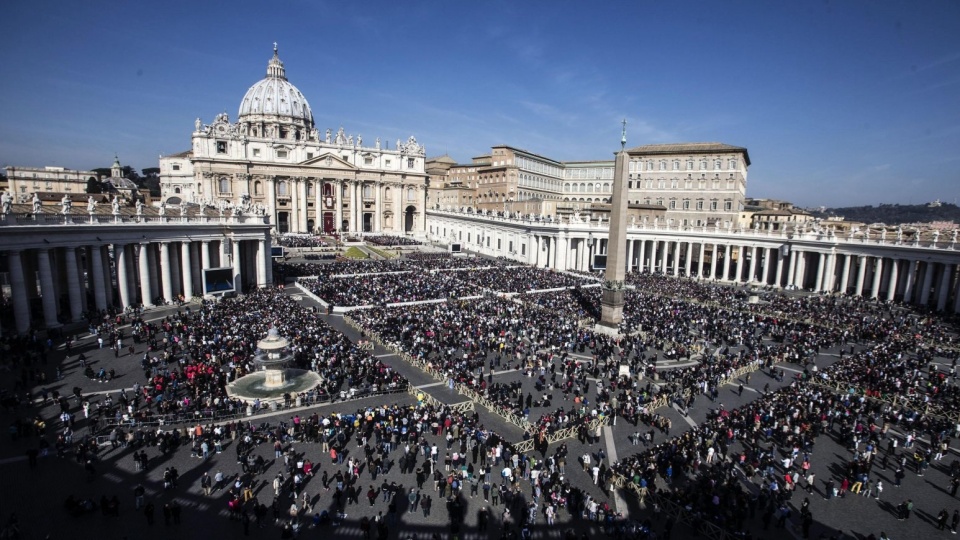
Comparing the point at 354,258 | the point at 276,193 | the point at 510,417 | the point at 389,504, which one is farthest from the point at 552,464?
the point at 276,193

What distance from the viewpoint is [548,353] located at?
26281mm

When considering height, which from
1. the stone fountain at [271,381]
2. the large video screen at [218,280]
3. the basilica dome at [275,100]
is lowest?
the stone fountain at [271,381]

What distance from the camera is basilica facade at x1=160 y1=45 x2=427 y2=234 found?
3098 inches

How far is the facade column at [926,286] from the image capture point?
138 feet

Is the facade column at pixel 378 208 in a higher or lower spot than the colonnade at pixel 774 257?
higher

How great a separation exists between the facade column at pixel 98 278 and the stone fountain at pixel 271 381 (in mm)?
17664

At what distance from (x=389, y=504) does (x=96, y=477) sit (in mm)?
8548

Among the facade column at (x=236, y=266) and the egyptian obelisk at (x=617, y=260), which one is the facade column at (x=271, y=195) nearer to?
the facade column at (x=236, y=266)

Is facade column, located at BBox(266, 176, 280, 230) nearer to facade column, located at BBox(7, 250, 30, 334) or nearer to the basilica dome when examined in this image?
the basilica dome

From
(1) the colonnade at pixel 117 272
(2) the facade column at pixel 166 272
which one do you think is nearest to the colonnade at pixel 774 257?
(1) the colonnade at pixel 117 272

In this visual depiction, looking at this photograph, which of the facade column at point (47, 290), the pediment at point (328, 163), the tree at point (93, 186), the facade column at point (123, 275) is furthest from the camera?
the tree at point (93, 186)

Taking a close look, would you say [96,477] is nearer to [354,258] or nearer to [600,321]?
[600,321]

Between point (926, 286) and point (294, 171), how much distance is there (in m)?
83.5

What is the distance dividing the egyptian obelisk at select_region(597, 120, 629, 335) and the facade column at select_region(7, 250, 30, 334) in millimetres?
33393
